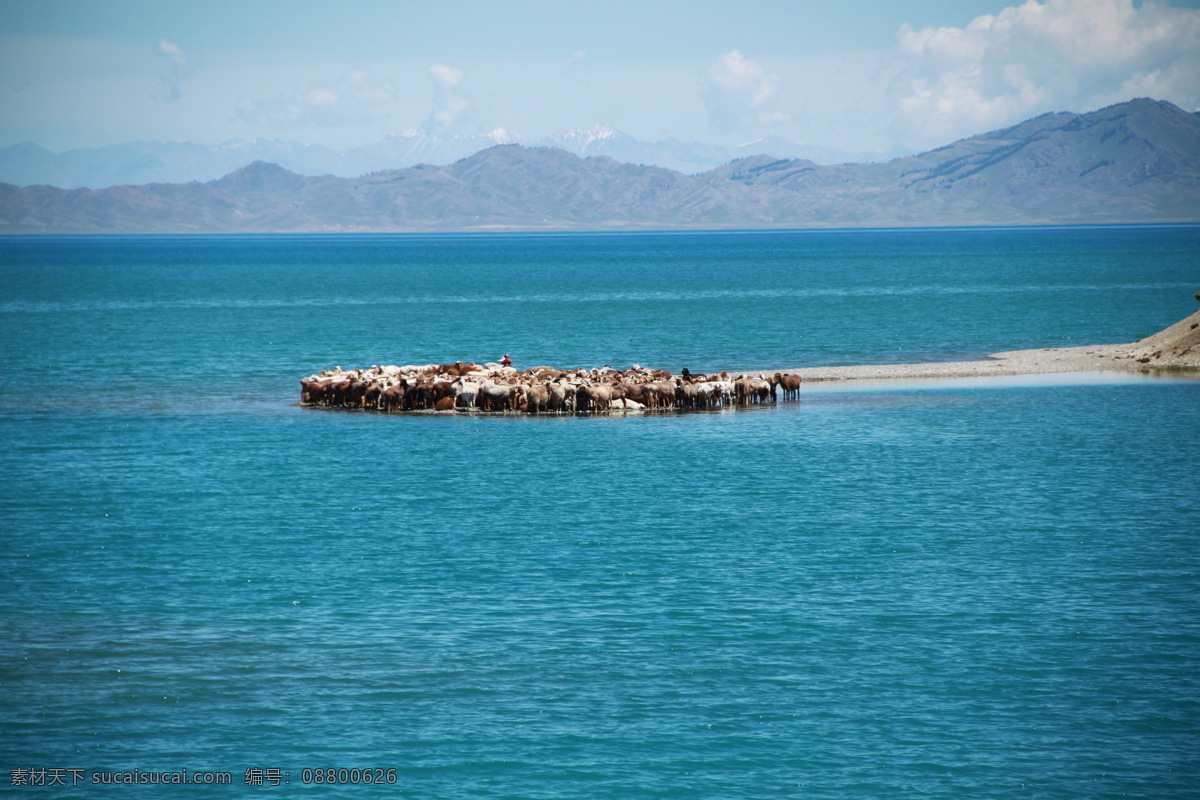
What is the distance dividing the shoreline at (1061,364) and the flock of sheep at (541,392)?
5986mm

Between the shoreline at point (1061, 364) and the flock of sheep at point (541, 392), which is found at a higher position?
the shoreline at point (1061, 364)

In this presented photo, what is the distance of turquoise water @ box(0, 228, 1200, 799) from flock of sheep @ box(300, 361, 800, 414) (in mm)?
1535

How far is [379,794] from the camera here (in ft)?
44.9

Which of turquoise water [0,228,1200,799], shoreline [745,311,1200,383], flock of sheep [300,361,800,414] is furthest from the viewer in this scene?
shoreline [745,311,1200,383]

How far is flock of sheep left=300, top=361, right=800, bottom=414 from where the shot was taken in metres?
42.3

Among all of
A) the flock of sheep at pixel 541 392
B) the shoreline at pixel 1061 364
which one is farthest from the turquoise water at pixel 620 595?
the shoreline at pixel 1061 364

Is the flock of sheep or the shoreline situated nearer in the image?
the flock of sheep

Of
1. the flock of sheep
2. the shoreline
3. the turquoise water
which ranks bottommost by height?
the turquoise water

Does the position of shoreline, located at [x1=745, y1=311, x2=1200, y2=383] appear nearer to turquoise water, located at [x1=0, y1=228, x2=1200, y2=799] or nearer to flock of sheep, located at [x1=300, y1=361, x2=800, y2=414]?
turquoise water, located at [x1=0, y1=228, x2=1200, y2=799]

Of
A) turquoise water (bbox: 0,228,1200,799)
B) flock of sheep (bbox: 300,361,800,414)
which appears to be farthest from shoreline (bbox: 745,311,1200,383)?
flock of sheep (bbox: 300,361,800,414)

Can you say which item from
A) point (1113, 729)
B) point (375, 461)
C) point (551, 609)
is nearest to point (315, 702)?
point (551, 609)

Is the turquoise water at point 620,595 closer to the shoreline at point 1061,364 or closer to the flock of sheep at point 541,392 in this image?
the flock of sheep at point 541,392

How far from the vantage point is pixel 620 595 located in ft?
66.5

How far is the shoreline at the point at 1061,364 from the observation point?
167 ft
